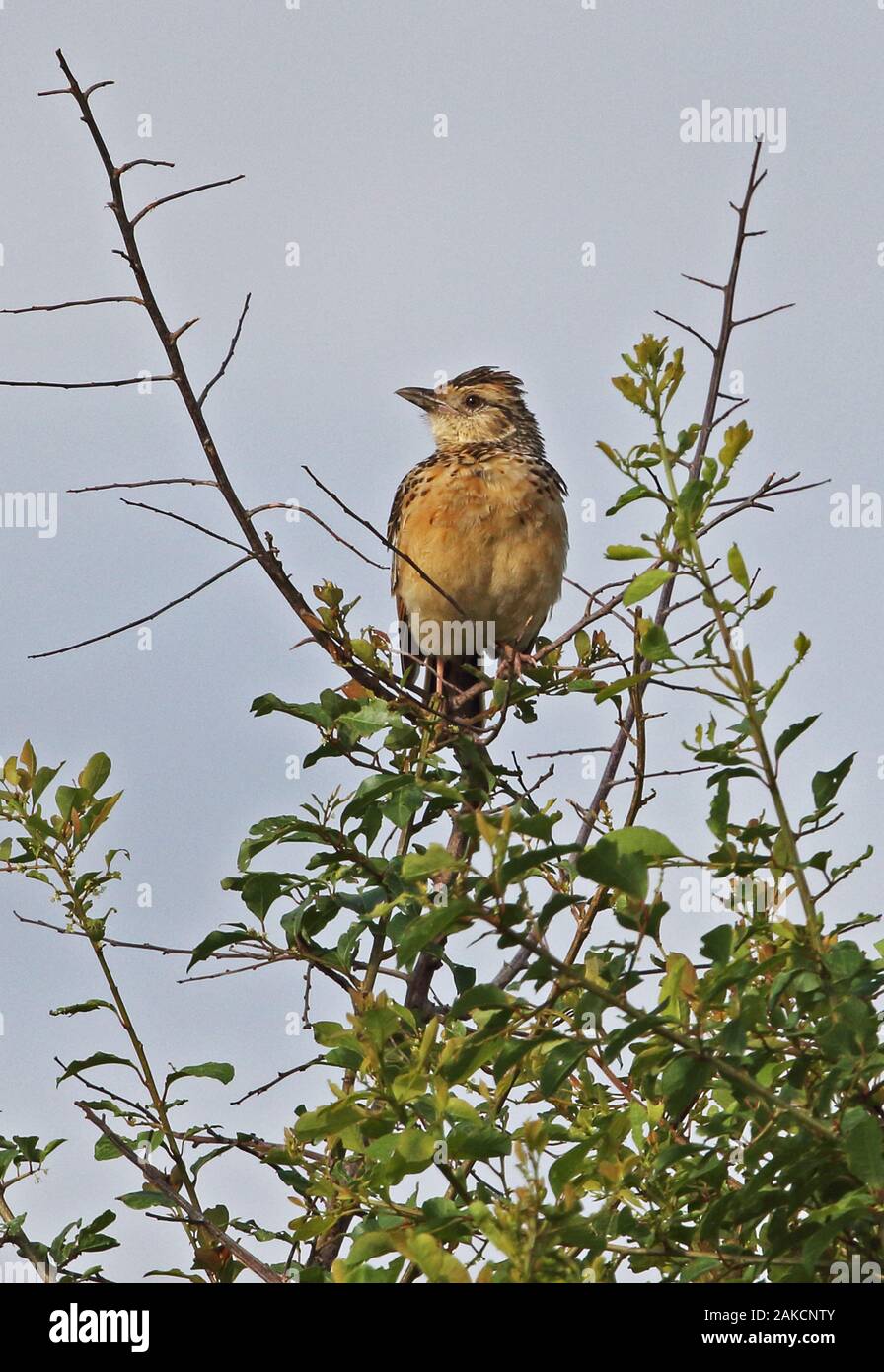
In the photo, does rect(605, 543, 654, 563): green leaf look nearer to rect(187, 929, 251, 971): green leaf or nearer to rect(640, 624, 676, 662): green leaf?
rect(640, 624, 676, 662): green leaf

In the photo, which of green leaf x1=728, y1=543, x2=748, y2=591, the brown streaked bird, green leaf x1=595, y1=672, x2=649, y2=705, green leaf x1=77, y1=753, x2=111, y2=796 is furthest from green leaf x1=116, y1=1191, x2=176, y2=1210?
the brown streaked bird

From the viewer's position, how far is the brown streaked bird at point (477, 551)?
6.15m

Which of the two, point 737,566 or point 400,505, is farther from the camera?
point 400,505

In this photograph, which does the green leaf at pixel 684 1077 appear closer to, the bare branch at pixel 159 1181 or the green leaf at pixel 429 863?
the green leaf at pixel 429 863

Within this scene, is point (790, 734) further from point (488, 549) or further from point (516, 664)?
point (488, 549)

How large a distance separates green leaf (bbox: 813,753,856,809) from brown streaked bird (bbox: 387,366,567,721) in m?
3.33

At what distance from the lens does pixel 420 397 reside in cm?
708

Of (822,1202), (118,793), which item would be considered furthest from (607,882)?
(118,793)

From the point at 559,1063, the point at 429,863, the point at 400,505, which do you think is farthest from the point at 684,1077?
the point at 400,505

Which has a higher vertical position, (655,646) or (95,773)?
(95,773)

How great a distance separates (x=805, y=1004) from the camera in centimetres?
251

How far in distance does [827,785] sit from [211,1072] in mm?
1670

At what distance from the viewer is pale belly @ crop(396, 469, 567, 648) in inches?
242

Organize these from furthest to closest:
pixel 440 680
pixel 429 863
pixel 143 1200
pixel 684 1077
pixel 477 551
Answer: pixel 477 551 → pixel 440 680 → pixel 143 1200 → pixel 684 1077 → pixel 429 863
